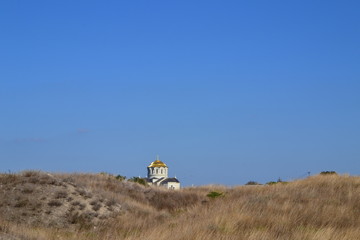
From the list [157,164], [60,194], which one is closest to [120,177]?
[60,194]

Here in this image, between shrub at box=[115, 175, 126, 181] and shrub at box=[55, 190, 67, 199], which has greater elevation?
shrub at box=[115, 175, 126, 181]

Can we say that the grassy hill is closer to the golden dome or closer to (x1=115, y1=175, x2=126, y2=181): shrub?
(x1=115, y1=175, x2=126, y2=181): shrub

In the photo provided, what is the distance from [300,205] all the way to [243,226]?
14.3 ft

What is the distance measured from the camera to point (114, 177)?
4512 cm

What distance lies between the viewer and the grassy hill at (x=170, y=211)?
13.3 metres

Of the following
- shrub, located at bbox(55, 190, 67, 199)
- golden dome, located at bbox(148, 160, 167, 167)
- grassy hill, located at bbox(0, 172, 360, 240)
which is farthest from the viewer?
golden dome, located at bbox(148, 160, 167, 167)

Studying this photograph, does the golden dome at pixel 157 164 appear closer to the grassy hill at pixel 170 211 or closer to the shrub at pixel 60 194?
the grassy hill at pixel 170 211

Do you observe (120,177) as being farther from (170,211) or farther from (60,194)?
(60,194)

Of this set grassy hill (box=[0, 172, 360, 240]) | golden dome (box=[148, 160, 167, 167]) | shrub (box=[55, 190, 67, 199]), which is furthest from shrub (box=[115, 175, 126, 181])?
golden dome (box=[148, 160, 167, 167])

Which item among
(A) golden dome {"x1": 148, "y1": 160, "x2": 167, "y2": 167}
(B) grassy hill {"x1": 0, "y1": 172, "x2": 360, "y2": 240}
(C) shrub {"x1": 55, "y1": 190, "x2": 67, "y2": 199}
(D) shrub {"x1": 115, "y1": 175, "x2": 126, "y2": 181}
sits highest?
(A) golden dome {"x1": 148, "y1": 160, "x2": 167, "y2": 167}

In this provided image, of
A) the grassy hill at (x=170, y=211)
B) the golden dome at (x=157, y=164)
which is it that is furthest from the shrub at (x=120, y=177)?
the golden dome at (x=157, y=164)

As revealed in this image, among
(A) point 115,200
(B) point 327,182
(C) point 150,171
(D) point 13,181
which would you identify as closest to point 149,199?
(A) point 115,200

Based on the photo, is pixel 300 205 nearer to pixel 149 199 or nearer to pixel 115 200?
pixel 115 200

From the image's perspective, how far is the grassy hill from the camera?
43.7 ft
